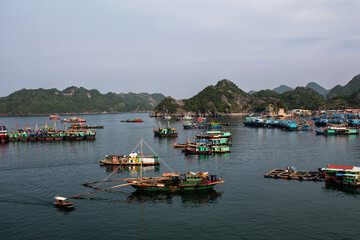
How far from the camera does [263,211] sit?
171 feet

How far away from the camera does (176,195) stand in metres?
61.8

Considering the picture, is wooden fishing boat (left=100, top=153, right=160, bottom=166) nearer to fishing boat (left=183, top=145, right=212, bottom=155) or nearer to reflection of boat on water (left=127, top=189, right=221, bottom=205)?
fishing boat (left=183, top=145, right=212, bottom=155)

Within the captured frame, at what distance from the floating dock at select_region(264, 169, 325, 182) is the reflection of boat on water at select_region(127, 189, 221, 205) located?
19.1 metres

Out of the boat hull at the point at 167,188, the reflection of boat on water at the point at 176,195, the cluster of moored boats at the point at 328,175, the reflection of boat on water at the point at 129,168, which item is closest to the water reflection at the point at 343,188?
the cluster of moored boats at the point at 328,175

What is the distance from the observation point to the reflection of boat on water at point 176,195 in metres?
59.1

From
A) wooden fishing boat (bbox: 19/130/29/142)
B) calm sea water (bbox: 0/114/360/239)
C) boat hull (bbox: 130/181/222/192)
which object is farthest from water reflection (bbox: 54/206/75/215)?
wooden fishing boat (bbox: 19/130/29/142)

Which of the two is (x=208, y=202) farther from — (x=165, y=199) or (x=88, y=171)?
(x=88, y=171)

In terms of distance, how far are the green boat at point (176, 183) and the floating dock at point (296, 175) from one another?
720 inches

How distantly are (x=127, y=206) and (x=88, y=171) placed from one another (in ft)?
105

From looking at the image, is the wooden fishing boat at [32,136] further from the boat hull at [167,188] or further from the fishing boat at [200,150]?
the boat hull at [167,188]

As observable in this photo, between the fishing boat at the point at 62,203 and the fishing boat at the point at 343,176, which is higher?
the fishing boat at the point at 343,176

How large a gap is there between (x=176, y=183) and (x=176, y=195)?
9.24 ft

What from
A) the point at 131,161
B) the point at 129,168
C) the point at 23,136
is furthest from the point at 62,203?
the point at 23,136

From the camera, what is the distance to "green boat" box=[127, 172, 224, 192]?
6244 centimetres
